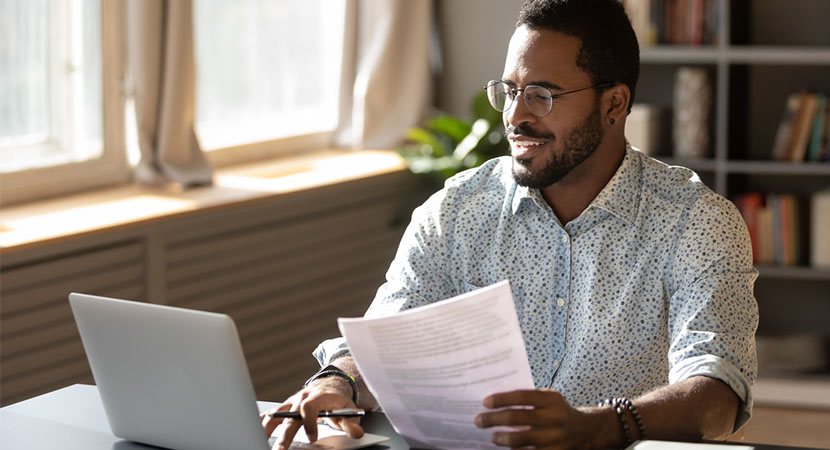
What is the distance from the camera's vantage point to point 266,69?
4.18 m

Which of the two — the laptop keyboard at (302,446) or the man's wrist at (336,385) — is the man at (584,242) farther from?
the laptop keyboard at (302,446)

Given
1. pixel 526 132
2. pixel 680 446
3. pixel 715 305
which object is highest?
pixel 526 132

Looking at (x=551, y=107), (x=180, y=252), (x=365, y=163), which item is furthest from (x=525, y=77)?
(x=365, y=163)

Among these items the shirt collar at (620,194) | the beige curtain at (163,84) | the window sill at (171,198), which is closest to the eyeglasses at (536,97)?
the shirt collar at (620,194)

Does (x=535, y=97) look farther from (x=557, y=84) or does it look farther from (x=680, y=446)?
(x=680, y=446)

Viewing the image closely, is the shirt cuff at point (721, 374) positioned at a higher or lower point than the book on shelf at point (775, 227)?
higher

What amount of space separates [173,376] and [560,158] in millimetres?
764

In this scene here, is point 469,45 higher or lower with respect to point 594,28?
lower

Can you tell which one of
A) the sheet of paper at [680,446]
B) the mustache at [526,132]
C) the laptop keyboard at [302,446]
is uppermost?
the mustache at [526,132]

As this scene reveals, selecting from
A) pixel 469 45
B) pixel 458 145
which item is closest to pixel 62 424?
pixel 458 145

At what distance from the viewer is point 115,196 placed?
335cm

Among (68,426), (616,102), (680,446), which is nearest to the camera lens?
(680,446)

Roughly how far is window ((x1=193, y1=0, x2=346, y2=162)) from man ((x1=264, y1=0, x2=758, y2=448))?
2.00m

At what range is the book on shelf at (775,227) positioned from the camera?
3.97 meters
